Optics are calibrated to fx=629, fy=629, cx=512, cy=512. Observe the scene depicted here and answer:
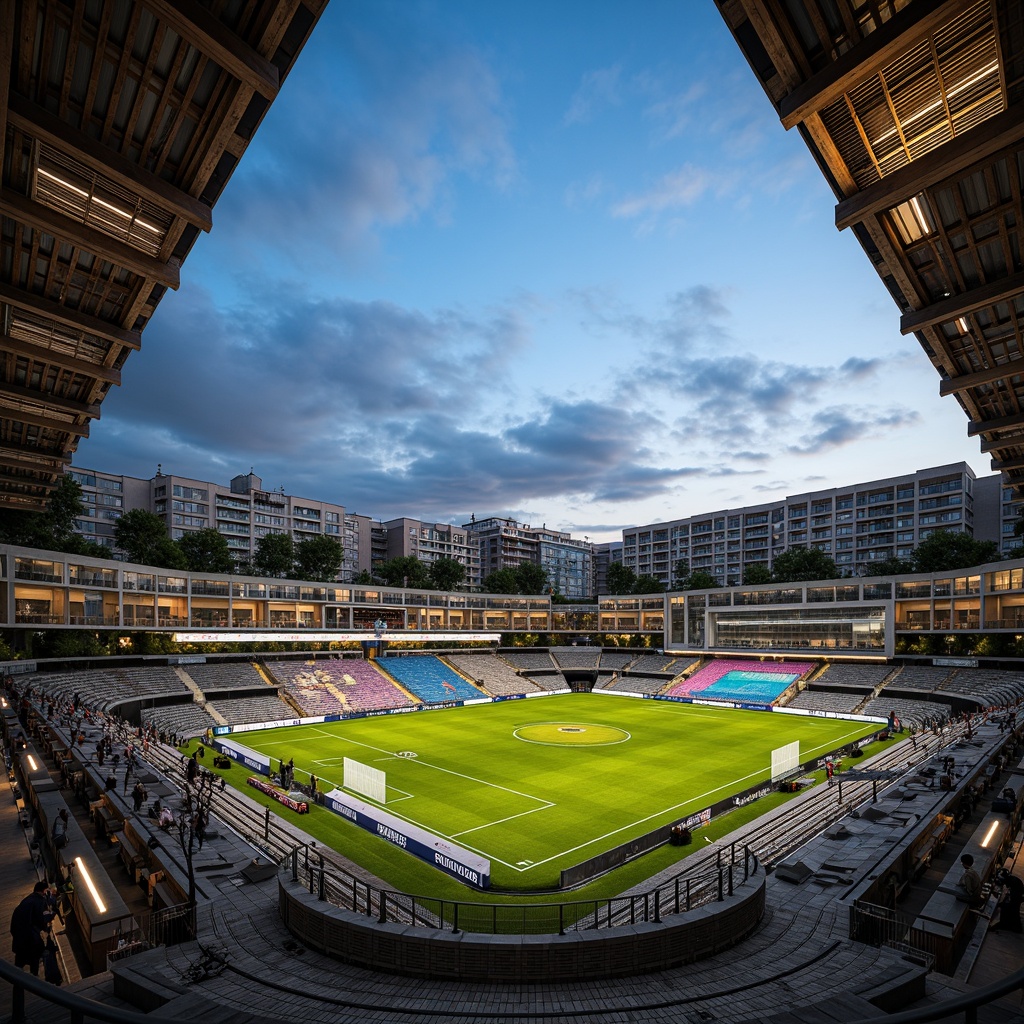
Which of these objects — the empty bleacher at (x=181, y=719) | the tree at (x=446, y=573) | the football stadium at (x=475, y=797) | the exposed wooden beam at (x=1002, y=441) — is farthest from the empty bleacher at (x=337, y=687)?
the exposed wooden beam at (x=1002, y=441)

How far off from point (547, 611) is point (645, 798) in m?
70.2

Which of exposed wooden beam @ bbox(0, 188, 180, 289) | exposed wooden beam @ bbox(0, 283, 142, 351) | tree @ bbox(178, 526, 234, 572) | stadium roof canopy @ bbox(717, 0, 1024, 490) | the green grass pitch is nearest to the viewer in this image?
stadium roof canopy @ bbox(717, 0, 1024, 490)

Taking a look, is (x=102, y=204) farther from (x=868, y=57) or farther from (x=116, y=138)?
(x=868, y=57)

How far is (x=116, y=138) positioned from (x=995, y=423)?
2576 cm

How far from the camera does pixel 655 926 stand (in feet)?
41.9

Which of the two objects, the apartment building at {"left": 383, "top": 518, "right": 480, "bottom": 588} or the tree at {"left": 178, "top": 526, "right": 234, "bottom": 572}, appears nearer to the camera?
the tree at {"left": 178, "top": 526, "right": 234, "bottom": 572}

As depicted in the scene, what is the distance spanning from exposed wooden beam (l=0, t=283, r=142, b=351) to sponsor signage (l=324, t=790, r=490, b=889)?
2281 cm

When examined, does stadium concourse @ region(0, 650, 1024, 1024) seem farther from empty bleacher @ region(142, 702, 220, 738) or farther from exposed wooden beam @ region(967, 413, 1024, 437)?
empty bleacher @ region(142, 702, 220, 738)

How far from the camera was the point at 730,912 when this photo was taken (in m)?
13.7

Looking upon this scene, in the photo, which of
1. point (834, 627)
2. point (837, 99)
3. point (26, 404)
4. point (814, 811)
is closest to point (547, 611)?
point (834, 627)

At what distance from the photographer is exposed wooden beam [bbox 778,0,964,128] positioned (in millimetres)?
8500

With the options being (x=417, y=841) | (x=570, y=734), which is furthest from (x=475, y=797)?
(x=570, y=734)

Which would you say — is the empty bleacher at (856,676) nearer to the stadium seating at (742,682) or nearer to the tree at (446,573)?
the stadium seating at (742,682)

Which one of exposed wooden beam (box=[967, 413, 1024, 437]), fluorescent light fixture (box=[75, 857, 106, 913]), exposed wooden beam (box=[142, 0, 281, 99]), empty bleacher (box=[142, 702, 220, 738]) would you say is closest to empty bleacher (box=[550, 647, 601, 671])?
empty bleacher (box=[142, 702, 220, 738])
